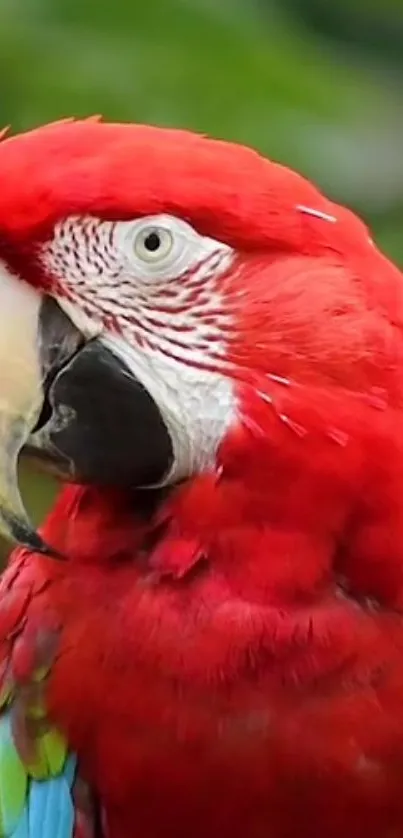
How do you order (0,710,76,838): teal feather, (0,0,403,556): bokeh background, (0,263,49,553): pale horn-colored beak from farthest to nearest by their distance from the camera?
(0,0,403,556): bokeh background, (0,710,76,838): teal feather, (0,263,49,553): pale horn-colored beak

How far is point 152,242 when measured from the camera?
3.54 feet

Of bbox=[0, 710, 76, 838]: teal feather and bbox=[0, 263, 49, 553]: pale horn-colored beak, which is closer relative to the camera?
bbox=[0, 263, 49, 553]: pale horn-colored beak

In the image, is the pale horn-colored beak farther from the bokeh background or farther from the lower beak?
the bokeh background

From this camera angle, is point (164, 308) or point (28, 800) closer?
point (164, 308)

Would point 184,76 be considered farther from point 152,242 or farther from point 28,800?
point 28,800

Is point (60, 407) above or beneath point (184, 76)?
beneath

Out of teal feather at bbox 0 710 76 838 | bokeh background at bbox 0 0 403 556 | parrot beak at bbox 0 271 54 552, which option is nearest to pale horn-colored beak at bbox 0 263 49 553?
parrot beak at bbox 0 271 54 552

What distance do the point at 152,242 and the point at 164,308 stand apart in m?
0.05

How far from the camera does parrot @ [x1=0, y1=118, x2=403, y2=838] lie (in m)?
1.08

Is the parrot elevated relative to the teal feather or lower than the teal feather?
elevated

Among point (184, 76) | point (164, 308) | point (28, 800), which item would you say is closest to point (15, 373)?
point (164, 308)

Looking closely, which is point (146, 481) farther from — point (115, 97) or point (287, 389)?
point (115, 97)

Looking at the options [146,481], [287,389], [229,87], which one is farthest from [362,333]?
[229,87]

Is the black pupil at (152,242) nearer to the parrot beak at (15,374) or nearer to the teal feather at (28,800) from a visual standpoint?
the parrot beak at (15,374)
